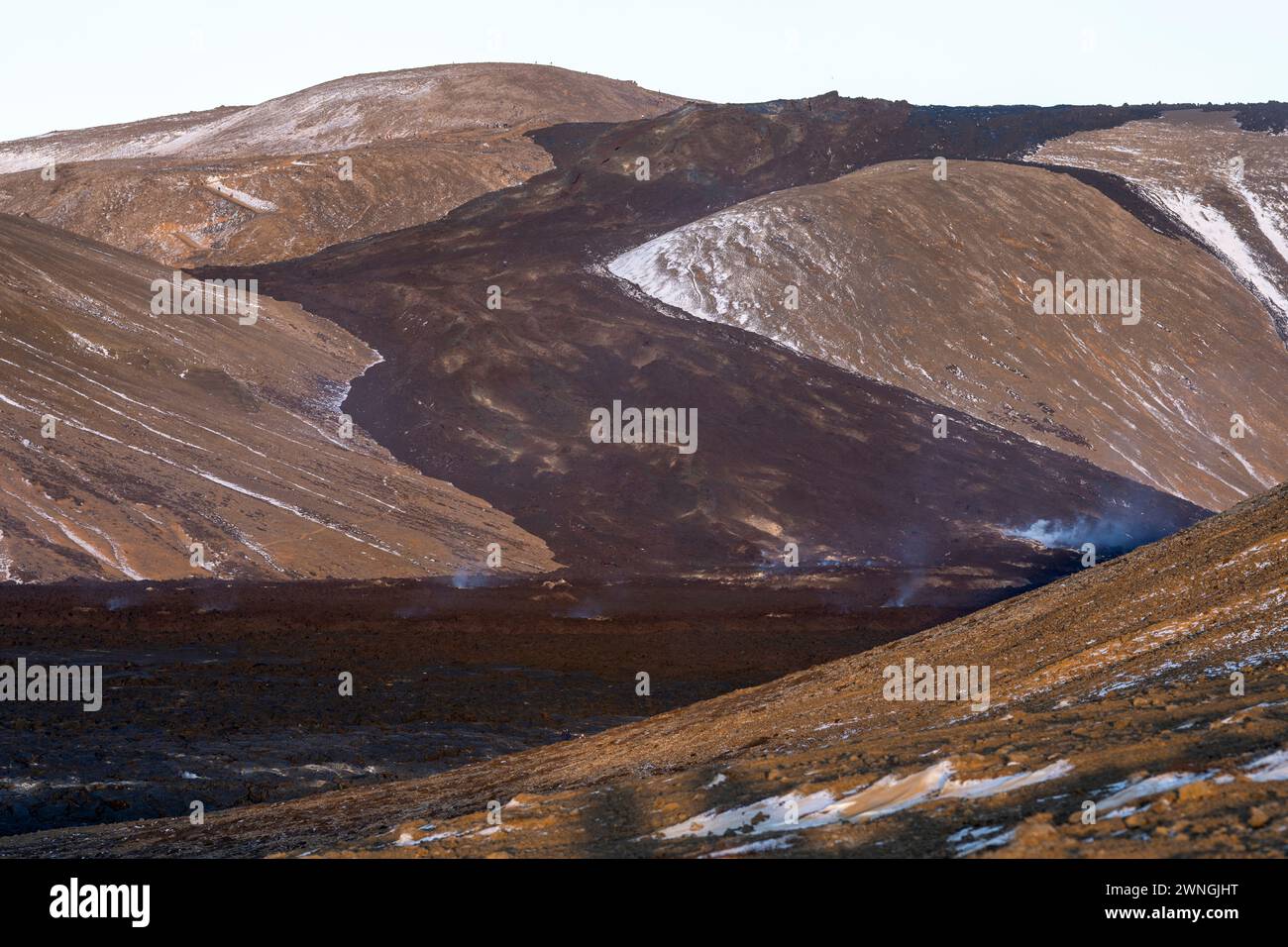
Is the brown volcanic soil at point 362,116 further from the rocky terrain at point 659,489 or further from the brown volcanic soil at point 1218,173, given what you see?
the brown volcanic soil at point 1218,173

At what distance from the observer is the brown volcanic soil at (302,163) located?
268 ft

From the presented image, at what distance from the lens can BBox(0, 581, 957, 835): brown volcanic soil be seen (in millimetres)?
21625

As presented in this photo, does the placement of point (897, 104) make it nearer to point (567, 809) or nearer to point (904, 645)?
point (904, 645)

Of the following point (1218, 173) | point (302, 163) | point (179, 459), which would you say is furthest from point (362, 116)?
point (179, 459)

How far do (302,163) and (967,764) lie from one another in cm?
8151

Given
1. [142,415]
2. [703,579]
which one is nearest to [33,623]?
[142,415]

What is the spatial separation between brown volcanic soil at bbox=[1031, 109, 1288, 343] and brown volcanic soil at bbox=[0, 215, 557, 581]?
4881 cm

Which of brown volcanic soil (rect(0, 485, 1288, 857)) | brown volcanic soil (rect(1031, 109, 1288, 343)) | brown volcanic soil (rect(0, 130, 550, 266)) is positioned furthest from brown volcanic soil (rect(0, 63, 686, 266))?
brown volcanic soil (rect(0, 485, 1288, 857))

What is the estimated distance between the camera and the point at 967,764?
12203 mm

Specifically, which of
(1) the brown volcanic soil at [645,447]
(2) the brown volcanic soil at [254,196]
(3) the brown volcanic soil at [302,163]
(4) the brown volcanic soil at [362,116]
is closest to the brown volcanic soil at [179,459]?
(1) the brown volcanic soil at [645,447]

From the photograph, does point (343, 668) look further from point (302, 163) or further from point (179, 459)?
point (302, 163)

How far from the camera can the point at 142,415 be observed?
4903cm

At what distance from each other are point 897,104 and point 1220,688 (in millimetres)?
88240
